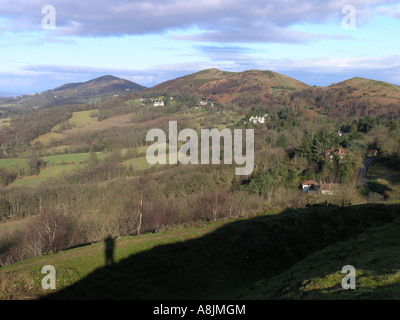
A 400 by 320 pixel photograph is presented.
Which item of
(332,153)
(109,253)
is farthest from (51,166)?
(109,253)

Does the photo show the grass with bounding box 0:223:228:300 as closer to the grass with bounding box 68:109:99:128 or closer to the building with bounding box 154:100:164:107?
the grass with bounding box 68:109:99:128

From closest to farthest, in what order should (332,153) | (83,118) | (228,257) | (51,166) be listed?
1. (228,257)
2. (332,153)
3. (51,166)
4. (83,118)

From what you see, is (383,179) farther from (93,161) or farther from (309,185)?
(93,161)

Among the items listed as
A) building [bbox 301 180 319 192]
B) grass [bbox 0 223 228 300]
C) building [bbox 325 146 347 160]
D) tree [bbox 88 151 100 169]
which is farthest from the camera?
tree [bbox 88 151 100 169]

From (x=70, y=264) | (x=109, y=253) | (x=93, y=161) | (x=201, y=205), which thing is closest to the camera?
(x=70, y=264)

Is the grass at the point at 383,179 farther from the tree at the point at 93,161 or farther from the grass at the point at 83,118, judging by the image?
the grass at the point at 83,118

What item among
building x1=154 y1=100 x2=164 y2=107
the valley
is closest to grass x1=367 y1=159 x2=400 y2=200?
the valley

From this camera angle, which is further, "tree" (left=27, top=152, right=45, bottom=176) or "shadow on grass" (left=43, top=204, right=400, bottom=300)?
"tree" (left=27, top=152, right=45, bottom=176)
